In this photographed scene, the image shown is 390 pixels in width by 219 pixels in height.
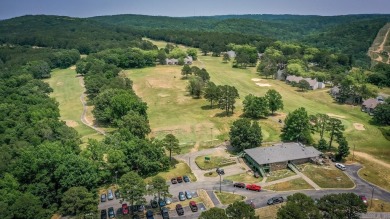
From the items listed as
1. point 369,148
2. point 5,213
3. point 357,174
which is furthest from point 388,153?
point 5,213

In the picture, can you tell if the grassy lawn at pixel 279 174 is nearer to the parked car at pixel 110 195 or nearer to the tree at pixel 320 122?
the tree at pixel 320 122

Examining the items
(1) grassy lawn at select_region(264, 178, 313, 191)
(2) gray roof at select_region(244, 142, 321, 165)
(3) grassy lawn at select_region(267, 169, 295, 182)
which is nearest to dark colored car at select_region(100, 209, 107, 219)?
(1) grassy lawn at select_region(264, 178, 313, 191)

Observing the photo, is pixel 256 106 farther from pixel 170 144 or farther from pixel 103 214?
pixel 103 214

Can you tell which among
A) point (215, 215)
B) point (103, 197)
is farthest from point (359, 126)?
point (103, 197)

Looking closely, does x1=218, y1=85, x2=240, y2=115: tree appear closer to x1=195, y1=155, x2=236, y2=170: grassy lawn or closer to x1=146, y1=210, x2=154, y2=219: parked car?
x1=195, y1=155, x2=236, y2=170: grassy lawn

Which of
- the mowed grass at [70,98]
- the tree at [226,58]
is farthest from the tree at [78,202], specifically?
the tree at [226,58]

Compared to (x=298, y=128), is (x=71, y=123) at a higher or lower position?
lower

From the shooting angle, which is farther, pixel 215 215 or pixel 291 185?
pixel 291 185
